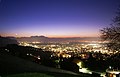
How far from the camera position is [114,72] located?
3275 cm

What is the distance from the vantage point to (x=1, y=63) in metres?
16.2

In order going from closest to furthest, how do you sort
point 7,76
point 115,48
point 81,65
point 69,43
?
point 7,76 < point 115,48 < point 81,65 < point 69,43

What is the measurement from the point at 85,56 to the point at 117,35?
4556cm

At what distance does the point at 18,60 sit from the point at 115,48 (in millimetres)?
8917

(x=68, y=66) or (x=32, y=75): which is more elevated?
(x=32, y=75)

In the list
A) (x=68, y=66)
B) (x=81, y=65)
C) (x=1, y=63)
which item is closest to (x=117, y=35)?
(x=1, y=63)

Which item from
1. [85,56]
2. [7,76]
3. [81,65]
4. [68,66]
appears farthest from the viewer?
[85,56]

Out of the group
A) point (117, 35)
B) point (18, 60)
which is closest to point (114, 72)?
point (117, 35)

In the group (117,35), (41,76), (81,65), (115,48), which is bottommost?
(81,65)

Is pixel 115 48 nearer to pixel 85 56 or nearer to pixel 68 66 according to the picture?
pixel 68 66

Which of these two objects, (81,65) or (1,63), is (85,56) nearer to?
(81,65)

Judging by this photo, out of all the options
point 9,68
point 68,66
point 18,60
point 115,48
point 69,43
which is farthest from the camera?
point 69,43

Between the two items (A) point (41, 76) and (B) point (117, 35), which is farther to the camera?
(B) point (117, 35)

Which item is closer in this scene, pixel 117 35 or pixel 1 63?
pixel 1 63
